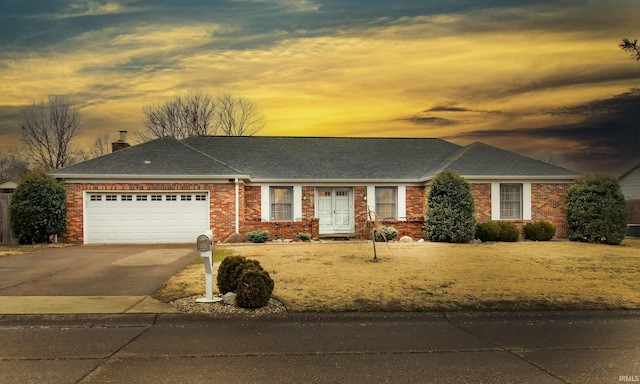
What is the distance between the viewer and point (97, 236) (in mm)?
21797

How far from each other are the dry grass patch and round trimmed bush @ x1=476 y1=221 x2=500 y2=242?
3285 mm

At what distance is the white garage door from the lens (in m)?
21.9

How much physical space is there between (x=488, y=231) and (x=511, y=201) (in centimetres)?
348

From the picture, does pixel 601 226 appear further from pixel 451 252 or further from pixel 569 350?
pixel 569 350

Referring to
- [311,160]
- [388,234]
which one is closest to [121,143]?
[311,160]

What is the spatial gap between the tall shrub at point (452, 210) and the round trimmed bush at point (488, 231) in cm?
68

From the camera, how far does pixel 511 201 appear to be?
24781 millimetres

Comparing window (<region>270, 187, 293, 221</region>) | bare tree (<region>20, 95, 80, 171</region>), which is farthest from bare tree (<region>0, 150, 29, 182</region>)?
window (<region>270, 187, 293, 221</region>)

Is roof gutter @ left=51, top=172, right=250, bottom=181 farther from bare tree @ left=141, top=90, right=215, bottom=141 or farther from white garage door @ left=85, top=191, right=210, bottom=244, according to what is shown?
bare tree @ left=141, top=90, right=215, bottom=141

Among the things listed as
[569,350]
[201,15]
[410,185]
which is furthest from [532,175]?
[569,350]

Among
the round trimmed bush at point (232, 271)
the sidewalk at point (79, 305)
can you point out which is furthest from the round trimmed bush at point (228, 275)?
the sidewalk at point (79, 305)

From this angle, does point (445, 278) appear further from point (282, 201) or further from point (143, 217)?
point (143, 217)

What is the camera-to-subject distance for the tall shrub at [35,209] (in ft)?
66.8

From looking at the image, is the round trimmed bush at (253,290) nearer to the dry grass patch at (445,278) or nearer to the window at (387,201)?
the dry grass patch at (445,278)
